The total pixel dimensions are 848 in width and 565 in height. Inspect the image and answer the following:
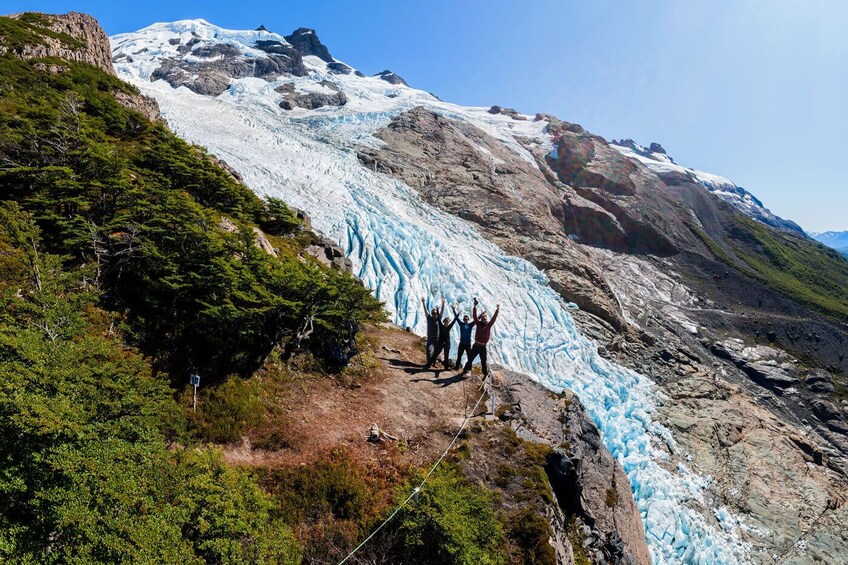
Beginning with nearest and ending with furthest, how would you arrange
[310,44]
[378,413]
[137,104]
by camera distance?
[378,413], [137,104], [310,44]

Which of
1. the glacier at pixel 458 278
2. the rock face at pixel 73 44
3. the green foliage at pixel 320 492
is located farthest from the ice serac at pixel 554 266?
the green foliage at pixel 320 492

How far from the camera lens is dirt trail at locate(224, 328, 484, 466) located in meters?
7.38

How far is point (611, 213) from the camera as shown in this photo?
59.2m

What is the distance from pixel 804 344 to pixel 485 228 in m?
39.8

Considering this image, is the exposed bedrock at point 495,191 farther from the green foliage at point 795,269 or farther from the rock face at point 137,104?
the green foliage at point 795,269

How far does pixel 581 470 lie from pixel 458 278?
55.1ft

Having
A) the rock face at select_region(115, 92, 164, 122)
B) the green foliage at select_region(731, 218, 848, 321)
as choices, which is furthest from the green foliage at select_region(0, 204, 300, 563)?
the green foliage at select_region(731, 218, 848, 321)

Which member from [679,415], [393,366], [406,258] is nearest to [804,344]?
[679,415]

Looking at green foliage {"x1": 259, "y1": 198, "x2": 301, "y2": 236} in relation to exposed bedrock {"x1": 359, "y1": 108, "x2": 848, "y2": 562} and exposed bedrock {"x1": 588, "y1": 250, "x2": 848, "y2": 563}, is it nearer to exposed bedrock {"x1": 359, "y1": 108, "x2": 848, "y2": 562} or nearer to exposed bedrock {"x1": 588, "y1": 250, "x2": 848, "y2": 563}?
exposed bedrock {"x1": 359, "y1": 108, "x2": 848, "y2": 562}

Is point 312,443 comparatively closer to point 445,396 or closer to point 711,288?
point 445,396

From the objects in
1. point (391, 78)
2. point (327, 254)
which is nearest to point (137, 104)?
point (327, 254)

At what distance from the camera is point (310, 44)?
4264 inches

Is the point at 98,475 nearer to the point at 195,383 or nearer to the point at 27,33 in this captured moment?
the point at 195,383

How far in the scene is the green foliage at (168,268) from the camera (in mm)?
8084
